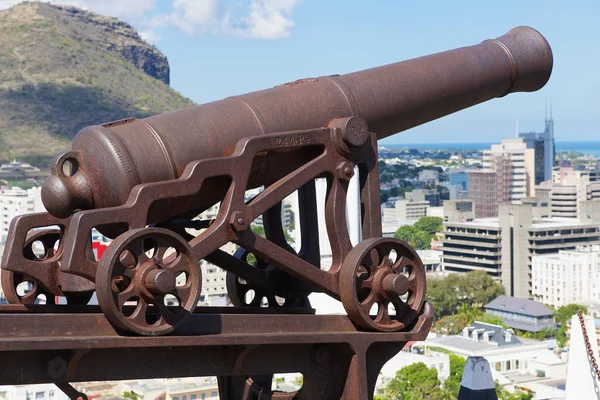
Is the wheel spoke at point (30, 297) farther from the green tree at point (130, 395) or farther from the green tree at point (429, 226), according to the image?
the green tree at point (429, 226)

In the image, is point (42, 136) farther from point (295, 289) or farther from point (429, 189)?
point (295, 289)

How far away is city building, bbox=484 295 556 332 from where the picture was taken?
217 feet

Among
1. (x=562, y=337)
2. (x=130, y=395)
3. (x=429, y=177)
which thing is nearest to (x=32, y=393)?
(x=130, y=395)

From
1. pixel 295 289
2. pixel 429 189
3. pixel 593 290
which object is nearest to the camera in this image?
pixel 295 289

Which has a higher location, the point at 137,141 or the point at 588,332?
the point at 137,141

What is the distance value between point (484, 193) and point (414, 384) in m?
89.2

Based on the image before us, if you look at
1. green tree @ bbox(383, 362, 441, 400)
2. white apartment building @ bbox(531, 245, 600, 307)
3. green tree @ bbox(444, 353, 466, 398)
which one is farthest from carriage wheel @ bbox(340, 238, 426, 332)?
white apartment building @ bbox(531, 245, 600, 307)

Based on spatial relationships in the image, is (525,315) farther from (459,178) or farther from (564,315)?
(459,178)

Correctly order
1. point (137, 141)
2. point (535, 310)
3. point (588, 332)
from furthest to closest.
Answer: point (535, 310)
point (588, 332)
point (137, 141)

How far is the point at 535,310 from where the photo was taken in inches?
2630

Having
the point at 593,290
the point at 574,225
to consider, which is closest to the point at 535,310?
the point at 593,290

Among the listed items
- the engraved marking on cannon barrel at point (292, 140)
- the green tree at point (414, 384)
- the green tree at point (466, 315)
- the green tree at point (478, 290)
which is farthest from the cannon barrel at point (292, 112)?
the green tree at point (478, 290)

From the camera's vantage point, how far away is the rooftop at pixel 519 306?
218 ft

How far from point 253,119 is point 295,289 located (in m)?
0.82
